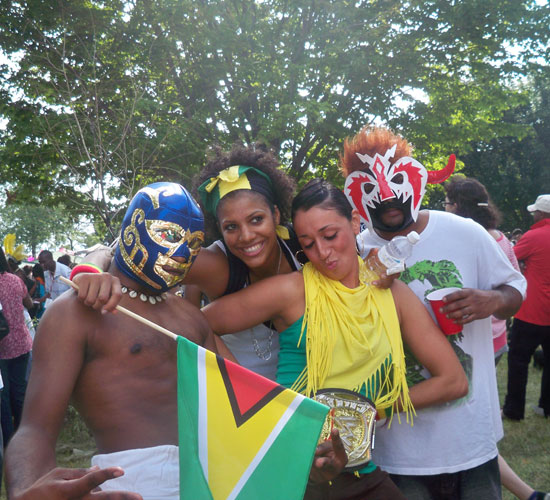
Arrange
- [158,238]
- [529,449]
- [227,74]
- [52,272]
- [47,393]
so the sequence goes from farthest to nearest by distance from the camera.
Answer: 1. [52,272]
2. [227,74]
3. [529,449]
4. [158,238]
5. [47,393]

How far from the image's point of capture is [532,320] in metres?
6.18

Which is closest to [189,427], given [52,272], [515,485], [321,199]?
[321,199]

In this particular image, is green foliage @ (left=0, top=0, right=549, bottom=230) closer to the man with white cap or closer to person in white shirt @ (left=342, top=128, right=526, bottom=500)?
the man with white cap

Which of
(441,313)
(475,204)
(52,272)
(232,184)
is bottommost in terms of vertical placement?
(441,313)

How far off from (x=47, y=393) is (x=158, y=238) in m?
0.69

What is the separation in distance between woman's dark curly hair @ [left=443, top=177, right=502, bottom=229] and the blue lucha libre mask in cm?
336

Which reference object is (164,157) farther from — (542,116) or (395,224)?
(542,116)

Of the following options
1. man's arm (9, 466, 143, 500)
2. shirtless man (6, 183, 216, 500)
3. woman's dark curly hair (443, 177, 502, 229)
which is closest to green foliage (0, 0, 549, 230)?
woman's dark curly hair (443, 177, 502, 229)

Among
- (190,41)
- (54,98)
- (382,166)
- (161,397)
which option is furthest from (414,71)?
(161,397)

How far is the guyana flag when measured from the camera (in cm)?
184

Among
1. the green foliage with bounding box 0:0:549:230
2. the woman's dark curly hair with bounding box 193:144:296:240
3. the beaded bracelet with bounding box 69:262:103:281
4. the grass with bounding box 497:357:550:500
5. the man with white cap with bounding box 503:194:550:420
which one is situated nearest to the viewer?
the beaded bracelet with bounding box 69:262:103:281

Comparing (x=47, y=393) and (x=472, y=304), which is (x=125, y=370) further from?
(x=472, y=304)

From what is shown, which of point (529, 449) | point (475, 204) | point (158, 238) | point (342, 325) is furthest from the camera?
point (529, 449)

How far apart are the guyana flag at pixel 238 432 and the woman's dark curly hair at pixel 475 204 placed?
357cm
